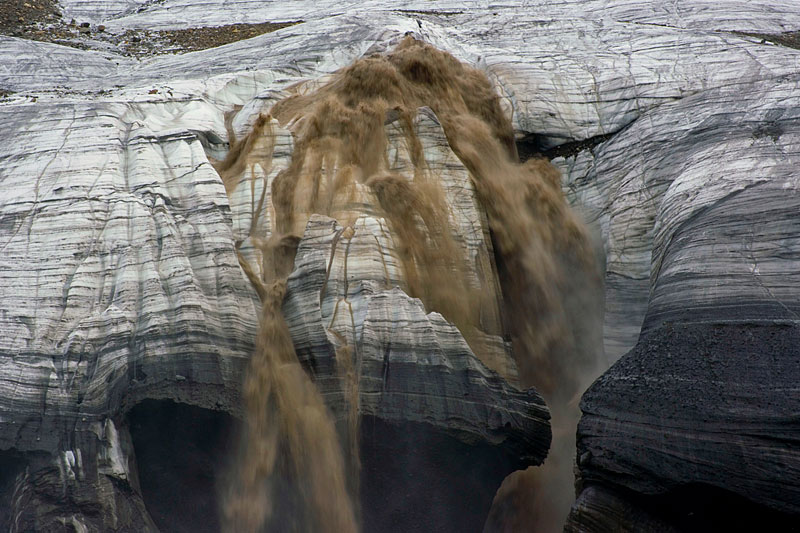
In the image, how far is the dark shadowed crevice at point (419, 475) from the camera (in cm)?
565

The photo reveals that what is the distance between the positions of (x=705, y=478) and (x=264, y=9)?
12.8 m

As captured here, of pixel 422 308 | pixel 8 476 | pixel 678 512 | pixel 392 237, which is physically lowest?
pixel 678 512

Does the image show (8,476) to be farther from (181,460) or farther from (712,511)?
(712,511)

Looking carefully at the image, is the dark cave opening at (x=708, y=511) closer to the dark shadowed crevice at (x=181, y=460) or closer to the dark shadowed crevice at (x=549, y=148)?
the dark shadowed crevice at (x=181, y=460)

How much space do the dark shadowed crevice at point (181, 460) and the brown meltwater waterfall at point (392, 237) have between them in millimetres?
192

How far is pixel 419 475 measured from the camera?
5703 mm

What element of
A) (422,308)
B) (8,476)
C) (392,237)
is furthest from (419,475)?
(8,476)

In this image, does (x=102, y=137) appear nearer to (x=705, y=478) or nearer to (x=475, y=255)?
(x=475, y=255)

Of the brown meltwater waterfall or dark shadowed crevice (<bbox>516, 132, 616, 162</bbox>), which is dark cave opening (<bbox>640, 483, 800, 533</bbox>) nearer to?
the brown meltwater waterfall

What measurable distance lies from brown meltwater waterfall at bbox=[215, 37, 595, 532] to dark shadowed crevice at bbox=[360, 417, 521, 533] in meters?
0.20

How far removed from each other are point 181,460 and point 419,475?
229 cm

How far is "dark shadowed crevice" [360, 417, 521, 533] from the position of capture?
5648 mm

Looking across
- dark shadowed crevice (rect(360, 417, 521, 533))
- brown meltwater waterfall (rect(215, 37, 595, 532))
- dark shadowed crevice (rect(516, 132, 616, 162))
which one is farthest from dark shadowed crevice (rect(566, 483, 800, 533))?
→ dark shadowed crevice (rect(516, 132, 616, 162))

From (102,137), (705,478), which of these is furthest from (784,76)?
(102,137)
